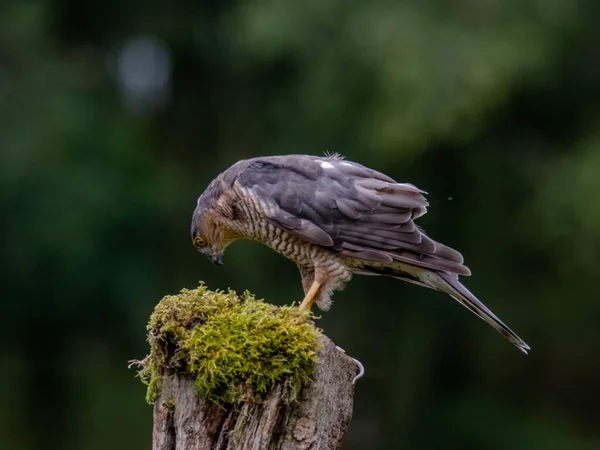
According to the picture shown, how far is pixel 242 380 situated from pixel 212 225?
1638 mm

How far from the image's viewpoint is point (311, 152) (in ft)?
25.2

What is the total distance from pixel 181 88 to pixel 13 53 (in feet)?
5.41

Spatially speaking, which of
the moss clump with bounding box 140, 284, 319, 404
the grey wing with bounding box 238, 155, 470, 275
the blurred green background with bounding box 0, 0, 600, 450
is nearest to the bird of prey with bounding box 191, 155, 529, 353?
the grey wing with bounding box 238, 155, 470, 275

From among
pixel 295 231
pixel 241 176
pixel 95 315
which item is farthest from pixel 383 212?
pixel 95 315

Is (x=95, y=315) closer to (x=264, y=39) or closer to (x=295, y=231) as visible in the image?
(x=264, y=39)

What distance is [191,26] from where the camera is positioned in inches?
349

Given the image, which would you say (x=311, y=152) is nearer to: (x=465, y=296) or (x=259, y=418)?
(x=465, y=296)

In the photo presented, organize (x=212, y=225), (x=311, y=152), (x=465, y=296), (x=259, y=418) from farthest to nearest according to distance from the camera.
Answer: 1. (x=311, y=152)
2. (x=212, y=225)
3. (x=465, y=296)
4. (x=259, y=418)

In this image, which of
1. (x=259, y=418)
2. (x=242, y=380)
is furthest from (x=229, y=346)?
(x=259, y=418)

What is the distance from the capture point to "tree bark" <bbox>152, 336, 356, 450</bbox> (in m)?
2.96

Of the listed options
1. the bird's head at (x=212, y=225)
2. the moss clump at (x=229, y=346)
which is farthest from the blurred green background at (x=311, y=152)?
the moss clump at (x=229, y=346)

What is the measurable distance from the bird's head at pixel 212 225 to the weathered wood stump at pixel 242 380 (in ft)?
4.10

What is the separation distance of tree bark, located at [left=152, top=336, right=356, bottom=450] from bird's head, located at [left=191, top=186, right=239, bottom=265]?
1420 millimetres

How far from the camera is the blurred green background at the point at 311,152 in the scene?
736cm
